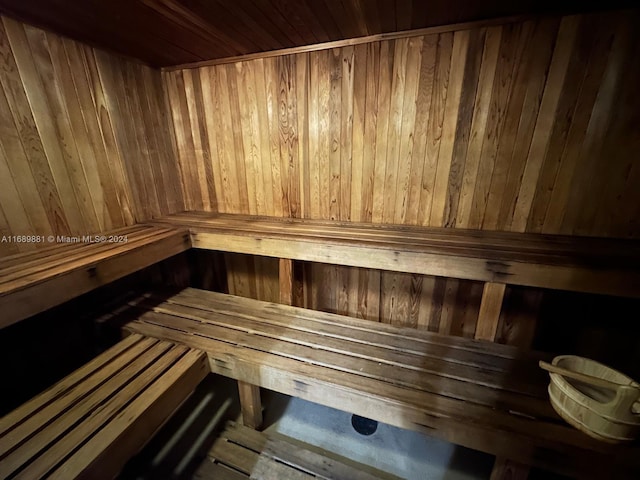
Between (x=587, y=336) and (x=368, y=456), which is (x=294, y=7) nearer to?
(x=368, y=456)

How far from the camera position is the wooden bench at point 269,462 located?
1.43 metres

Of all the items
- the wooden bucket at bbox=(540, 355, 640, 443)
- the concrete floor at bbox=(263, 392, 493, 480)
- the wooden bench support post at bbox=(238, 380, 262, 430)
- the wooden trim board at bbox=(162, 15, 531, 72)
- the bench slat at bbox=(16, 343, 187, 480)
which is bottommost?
the concrete floor at bbox=(263, 392, 493, 480)

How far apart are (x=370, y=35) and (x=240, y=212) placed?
1667 mm

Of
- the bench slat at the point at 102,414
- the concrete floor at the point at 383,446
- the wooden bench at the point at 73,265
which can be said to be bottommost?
the concrete floor at the point at 383,446

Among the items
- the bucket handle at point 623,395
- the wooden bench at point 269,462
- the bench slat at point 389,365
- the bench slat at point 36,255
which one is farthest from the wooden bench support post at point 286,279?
the bucket handle at point 623,395

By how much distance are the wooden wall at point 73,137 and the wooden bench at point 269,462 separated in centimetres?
167

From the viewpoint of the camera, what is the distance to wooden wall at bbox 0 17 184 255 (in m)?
1.49

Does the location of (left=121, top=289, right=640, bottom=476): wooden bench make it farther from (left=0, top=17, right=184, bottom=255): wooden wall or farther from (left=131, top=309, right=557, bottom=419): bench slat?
(left=0, top=17, right=184, bottom=255): wooden wall

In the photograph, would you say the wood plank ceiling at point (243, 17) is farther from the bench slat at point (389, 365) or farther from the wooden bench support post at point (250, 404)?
the wooden bench support post at point (250, 404)

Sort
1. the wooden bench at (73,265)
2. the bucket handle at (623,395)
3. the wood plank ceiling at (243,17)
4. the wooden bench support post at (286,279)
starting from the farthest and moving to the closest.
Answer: the wooden bench support post at (286,279) < the wood plank ceiling at (243,17) < the wooden bench at (73,265) < the bucket handle at (623,395)

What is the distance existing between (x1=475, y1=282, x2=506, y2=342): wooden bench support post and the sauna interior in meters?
0.01

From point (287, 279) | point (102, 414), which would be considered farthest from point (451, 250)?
point (102, 414)

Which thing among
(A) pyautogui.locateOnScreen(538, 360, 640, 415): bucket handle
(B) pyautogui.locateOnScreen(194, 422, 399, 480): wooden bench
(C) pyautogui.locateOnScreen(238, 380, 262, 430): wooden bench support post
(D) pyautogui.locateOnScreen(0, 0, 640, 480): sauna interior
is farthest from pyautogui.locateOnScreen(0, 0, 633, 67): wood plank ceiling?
(B) pyautogui.locateOnScreen(194, 422, 399, 480): wooden bench

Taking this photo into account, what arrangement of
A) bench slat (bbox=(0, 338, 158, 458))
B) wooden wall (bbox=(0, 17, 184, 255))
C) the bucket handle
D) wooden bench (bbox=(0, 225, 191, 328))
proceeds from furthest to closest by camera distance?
wooden wall (bbox=(0, 17, 184, 255))
wooden bench (bbox=(0, 225, 191, 328))
bench slat (bbox=(0, 338, 158, 458))
the bucket handle
